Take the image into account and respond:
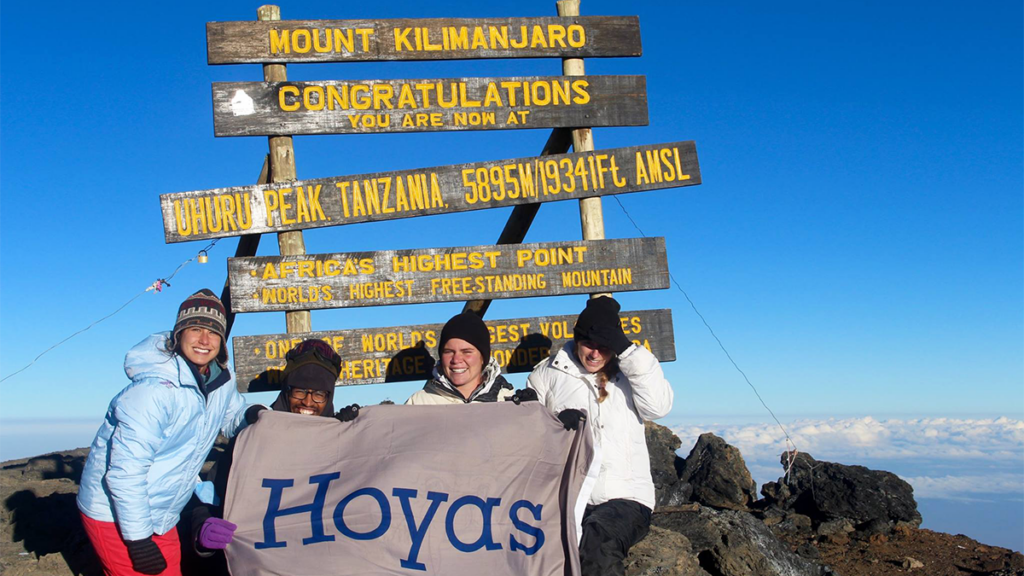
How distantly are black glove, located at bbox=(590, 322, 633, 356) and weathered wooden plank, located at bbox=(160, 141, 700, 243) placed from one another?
117 inches

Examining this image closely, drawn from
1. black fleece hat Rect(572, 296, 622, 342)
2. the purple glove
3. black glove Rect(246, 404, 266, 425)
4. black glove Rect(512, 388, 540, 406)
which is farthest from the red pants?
black fleece hat Rect(572, 296, 622, 342)

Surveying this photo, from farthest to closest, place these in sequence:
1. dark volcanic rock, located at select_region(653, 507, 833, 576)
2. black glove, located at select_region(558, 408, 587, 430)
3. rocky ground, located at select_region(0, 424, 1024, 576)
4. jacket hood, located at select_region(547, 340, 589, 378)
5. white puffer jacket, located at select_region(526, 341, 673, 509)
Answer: dark volcanic rock, located at select_region(653, 507, 833, 576) → rocky ground, located at select_region(0, 424, 1024, 576) → jacket hood, located at select_region(547, 340, 589, 378) → white puffer jacket, located at select_region(526, 341, 673, 509) → black glove, located at select_region(558, 408, 587, 430)

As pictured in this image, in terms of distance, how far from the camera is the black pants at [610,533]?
4582 mm

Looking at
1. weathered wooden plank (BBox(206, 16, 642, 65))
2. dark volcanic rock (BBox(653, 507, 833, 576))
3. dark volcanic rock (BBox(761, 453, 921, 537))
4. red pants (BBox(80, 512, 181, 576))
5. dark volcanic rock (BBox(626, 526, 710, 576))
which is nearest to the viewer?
red pants (BBox(80, 512, 181, 576))

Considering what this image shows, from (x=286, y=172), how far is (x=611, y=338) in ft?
13.1

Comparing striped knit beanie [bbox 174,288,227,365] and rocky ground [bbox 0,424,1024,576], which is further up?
striped knit beanie [bbox 174,288,227,365]

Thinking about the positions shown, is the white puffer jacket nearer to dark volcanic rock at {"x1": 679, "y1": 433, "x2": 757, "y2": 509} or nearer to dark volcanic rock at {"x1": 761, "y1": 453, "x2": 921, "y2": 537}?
dark volcanic rock at {"x1": 761, "y1": 453, "x2": 921, "y2": 537}

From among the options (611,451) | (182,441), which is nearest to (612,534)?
(611,451)

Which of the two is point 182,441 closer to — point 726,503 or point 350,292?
point 350,292

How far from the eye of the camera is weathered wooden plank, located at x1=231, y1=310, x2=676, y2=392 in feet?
24.3

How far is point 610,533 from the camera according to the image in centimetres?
471

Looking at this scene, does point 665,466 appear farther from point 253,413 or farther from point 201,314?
point 201,314

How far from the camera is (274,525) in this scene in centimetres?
455

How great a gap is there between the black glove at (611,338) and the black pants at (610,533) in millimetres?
926
